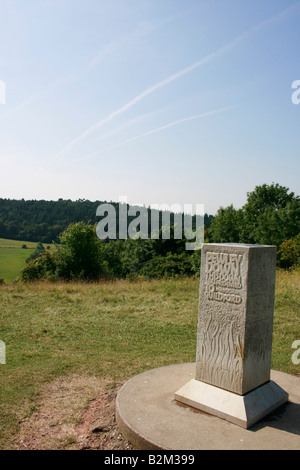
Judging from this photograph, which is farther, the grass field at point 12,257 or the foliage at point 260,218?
the foliage at point 260,218

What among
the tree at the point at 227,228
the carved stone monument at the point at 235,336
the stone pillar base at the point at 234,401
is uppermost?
the tree at the point at 227,228

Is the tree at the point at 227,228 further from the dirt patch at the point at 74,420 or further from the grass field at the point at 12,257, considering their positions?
the dirt patch at the point at 74,420

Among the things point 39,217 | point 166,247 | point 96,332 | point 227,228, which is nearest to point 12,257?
point 39,217

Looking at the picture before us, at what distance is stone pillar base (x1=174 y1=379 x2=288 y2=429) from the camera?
11.8 ft

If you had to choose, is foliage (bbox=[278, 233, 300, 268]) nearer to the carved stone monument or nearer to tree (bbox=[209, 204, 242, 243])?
tree (bbox=[209, 204, 242, 243])

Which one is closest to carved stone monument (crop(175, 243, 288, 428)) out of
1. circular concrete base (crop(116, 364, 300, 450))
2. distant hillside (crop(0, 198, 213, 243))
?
circular concrete base (crop(116, 364, 300, 450))

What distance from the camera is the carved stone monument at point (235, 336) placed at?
3709 millimetres

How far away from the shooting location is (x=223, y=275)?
3877 millimetres

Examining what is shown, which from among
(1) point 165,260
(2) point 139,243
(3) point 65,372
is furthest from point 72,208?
(3) point 65,372

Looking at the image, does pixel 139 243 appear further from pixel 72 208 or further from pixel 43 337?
pixel 43 337

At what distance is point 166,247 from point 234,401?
104 ft

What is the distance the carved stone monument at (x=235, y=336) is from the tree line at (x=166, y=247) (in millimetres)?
12237

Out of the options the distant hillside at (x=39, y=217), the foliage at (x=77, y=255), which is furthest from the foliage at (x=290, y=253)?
the distant hillside at (x=39, y=217)
